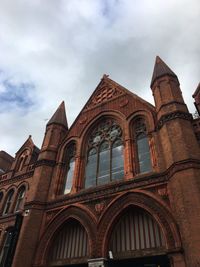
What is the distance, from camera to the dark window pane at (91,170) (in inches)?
559

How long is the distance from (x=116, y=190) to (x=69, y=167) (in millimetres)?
4931

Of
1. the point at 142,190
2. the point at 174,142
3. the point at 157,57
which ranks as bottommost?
the point at 142,190

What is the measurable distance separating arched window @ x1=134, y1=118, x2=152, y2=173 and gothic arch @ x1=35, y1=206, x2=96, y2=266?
349cm

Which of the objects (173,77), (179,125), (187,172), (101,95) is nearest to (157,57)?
(173,77)

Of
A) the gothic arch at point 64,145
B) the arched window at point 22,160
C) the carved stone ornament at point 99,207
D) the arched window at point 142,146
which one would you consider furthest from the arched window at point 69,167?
the arched window at point 22,160

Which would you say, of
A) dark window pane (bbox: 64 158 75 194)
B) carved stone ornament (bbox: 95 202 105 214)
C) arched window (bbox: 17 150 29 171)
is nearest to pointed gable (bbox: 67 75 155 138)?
dark window pane (bbox: 64 158 75 194)

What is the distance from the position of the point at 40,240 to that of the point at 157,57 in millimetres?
13612

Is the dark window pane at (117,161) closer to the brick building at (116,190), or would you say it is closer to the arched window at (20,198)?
the brick building at (116,190)

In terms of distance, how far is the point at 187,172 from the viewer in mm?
10016

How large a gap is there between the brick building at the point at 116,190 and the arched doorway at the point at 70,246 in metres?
0.05

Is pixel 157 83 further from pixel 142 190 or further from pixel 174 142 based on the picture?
pixel 142 190

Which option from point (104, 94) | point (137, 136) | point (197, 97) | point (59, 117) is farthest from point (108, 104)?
point (197, 97)

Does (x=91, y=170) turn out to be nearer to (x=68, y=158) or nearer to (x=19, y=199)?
(x=68, y=158)

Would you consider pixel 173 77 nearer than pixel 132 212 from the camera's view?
No
